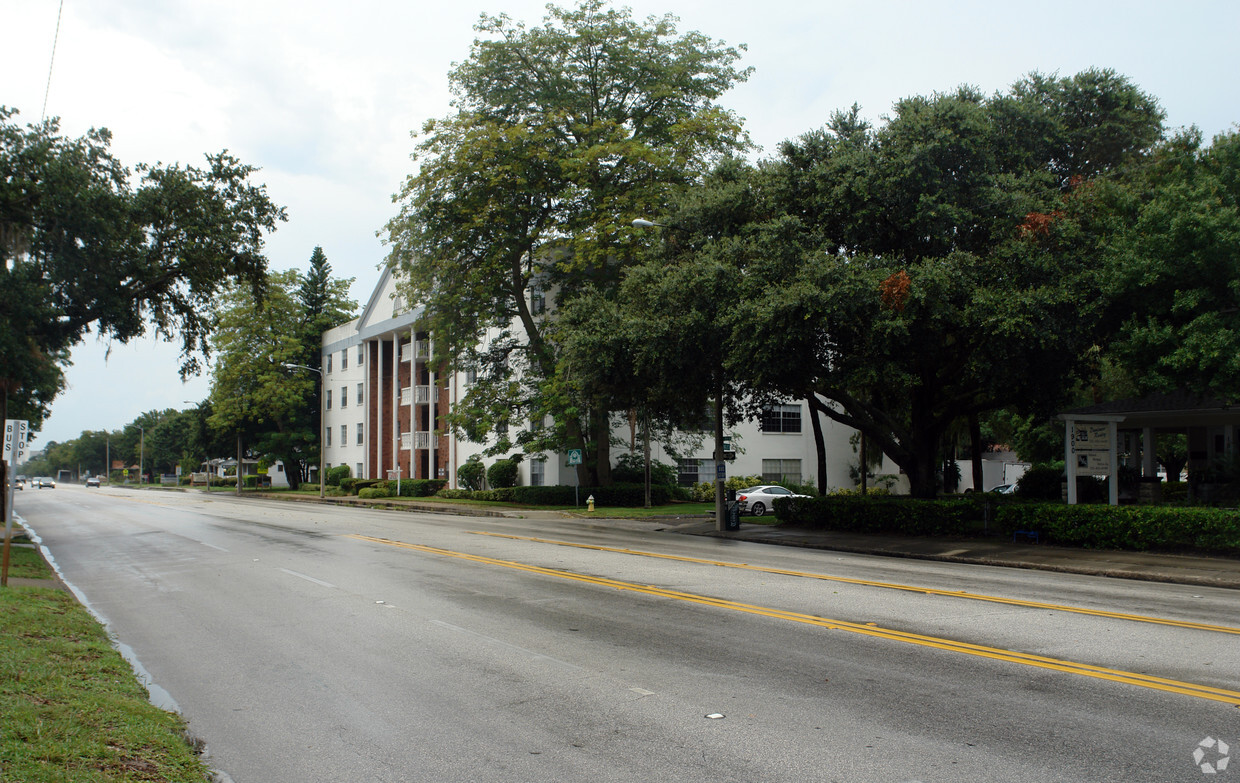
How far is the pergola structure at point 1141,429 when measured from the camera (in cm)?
2167

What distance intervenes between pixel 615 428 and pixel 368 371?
2354cm

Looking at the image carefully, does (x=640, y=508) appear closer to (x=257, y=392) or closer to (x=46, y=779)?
(x=46, y=779)

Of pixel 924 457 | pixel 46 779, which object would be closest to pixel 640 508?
pixel 924 457

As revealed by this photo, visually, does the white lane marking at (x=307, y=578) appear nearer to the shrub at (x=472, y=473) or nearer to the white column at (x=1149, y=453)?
the white column at (x=1149, y=453)

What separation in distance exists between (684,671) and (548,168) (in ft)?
99.6

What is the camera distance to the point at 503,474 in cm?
4497

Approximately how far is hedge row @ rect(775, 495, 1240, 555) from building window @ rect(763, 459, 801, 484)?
22451 millimetres

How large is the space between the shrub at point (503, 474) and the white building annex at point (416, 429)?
2.72 feet

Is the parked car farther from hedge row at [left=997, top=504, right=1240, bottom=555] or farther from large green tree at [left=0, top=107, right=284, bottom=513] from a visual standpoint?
large green tree at [left=0, top=107, right=284, bottom=513]

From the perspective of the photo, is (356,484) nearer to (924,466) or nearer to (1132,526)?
(924,466)

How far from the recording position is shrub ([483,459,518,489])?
4488 centimetres

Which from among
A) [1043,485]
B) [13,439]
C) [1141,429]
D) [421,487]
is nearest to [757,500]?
[1043,485]

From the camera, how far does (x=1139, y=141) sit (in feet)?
82.1

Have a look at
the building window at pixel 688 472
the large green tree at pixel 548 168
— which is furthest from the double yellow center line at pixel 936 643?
the building window at pixel 688 472
